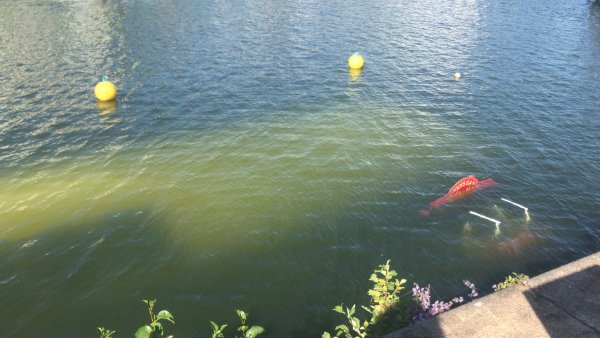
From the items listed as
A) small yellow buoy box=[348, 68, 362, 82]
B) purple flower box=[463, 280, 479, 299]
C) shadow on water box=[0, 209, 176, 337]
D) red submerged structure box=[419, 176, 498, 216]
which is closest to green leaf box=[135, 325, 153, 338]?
shadow on water box=[0, 209, 176, 337]

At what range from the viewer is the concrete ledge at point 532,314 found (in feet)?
33.4

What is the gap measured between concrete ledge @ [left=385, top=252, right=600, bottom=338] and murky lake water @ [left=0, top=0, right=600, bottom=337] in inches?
139

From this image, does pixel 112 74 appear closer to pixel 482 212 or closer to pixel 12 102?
pixel 12 102

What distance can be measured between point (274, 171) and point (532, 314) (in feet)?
45.4

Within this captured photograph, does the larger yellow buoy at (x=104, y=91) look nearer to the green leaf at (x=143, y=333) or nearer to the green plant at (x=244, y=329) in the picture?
the green plant at (x=244, y=329)

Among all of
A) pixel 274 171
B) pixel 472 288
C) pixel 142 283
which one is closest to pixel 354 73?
pixel 274 171

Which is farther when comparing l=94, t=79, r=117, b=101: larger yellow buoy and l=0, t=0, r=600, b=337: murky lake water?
l=94, t=79, r=117, b=101: larger yellow buoy

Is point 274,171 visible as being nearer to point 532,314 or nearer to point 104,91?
point 532,314

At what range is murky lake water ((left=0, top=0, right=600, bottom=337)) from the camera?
49.7ft

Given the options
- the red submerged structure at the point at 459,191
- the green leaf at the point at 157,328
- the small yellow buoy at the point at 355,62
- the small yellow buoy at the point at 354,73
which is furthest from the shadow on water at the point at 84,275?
the small yellow buoy at the point at 355,62

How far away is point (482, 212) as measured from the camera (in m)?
18.8

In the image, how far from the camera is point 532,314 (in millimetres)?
10703

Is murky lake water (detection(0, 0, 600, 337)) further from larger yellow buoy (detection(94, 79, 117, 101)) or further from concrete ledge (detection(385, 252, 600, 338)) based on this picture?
concrete ledge (detection(385, 252, 600, 338))

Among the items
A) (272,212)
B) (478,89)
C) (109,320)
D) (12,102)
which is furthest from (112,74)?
(478,89)
